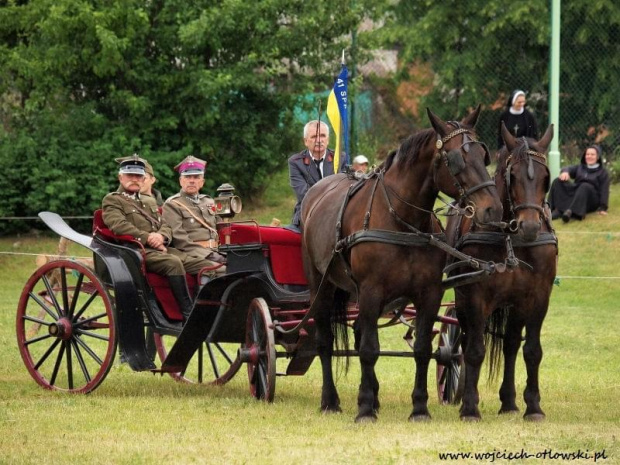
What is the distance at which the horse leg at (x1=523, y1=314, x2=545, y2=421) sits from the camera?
909cm

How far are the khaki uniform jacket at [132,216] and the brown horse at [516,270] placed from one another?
2.79 metres

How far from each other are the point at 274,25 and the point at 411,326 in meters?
11.2

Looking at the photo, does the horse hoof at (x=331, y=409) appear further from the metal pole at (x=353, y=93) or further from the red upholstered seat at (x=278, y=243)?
the metal pole at (x=353, y=93)

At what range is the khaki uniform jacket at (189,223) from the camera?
1109 cm

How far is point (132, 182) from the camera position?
36.0ft

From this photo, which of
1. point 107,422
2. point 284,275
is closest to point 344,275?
point 284,275

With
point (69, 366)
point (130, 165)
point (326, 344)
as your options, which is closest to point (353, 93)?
point (130, 165)

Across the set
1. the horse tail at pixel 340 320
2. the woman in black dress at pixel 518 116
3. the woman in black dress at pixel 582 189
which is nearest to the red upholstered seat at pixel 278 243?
the horse tail at pixel 340 320

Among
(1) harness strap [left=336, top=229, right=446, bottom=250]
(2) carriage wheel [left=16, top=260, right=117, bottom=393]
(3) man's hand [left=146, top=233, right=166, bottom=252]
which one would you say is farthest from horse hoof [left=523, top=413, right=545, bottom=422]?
(3) man's hand [left=146, top=233, right=166, bottom=252]

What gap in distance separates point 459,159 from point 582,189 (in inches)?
473

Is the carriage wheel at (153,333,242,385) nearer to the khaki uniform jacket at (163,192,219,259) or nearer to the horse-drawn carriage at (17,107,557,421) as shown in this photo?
the horse-drawn carriage at (17,107,557,421)

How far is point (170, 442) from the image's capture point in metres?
7.98

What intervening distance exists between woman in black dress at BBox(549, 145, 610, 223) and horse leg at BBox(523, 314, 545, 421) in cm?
1089

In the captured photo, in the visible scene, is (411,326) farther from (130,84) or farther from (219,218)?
(130,84)
